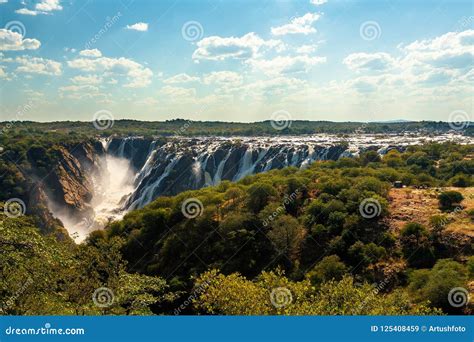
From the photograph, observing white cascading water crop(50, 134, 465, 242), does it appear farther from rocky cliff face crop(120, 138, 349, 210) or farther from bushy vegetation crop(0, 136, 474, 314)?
bushy vegetation crop(0, 136, 474, 314)

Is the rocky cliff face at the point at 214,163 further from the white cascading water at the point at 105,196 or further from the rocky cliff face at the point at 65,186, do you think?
the rocky cliff face at the point at 65,186

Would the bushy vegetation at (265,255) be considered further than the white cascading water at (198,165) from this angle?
No

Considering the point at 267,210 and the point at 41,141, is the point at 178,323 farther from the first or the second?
the point at 41,141

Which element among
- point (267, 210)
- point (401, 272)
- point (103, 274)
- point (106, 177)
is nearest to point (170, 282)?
point (267, 210)

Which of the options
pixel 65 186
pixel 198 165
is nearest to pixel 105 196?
pixel 65 186

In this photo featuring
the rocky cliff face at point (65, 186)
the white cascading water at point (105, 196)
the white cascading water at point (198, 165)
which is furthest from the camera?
the white cascading water at point (105, 196)

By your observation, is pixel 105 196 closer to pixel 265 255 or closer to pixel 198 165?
pixel 198 165

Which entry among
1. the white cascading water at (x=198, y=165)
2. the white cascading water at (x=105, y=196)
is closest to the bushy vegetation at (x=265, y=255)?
the white cascading water at (x=198, y=165)

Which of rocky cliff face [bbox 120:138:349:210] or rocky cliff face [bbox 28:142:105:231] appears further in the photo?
rocky cliff face [bbox 28:142:105:231]

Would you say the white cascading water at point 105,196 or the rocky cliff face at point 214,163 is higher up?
the rocky cliff face at point 214,163

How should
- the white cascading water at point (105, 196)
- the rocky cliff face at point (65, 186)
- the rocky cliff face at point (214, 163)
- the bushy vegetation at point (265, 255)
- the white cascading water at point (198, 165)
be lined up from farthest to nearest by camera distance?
the white cascading water at point (105, 196), the rocky cliff face at point (65, 186), the white cascading water at point (198, 165), the rocky cliff face at point (214, 163), the bushy vegetation at point (265, 255)

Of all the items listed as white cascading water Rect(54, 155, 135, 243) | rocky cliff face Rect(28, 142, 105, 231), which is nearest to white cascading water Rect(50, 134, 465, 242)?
white cascading water Rect(54, 155, 135, 243)
